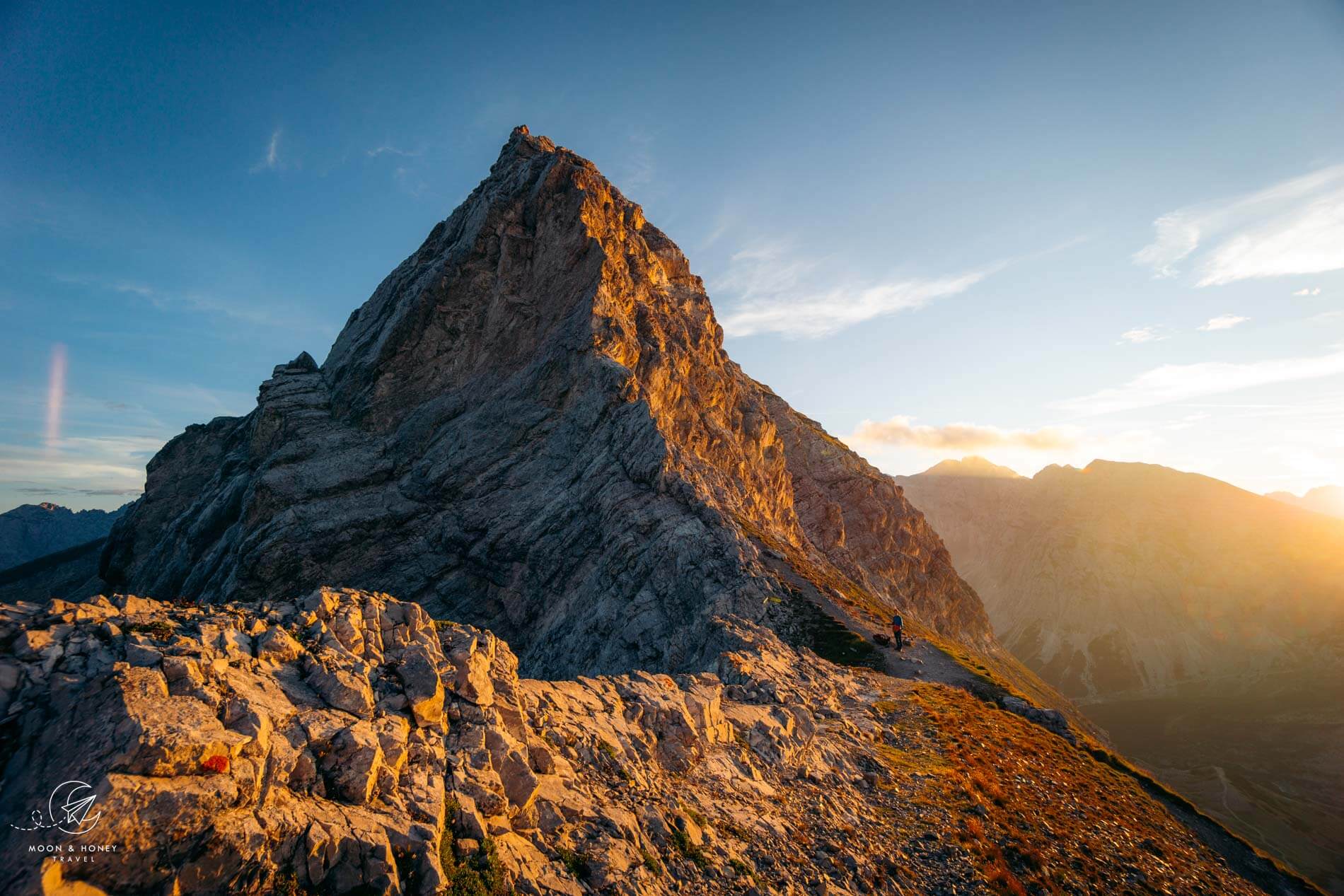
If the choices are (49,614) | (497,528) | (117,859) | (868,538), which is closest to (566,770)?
(117,859)

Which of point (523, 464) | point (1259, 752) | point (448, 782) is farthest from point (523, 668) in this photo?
point (1259, 752)

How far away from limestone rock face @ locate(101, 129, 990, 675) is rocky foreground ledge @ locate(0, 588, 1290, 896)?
700 inches

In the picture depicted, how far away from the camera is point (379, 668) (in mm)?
15844

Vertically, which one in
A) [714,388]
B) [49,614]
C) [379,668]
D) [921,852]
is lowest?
[921,852]

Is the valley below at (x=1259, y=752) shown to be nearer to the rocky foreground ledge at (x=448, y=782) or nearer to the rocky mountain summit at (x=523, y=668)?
the rocky mountain summit at (x=523, y=668)

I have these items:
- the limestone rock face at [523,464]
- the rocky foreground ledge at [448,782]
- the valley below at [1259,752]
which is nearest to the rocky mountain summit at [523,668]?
the rocky foreground ledge at [448,782]

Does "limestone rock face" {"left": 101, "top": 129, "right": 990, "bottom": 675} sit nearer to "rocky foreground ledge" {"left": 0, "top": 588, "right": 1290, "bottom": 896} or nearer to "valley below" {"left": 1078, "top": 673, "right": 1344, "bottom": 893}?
"rocky foreground ledge" {"left": 0, "top": 588, "right": 1290, "bottom": 896}

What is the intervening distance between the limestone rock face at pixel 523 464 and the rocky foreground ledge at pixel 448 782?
1777cm

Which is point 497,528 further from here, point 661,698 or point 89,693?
point 89,693

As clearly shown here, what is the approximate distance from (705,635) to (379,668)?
98.5 feet

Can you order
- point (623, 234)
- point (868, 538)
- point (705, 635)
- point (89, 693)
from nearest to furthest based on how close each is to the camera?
point (89, 693), point (705, 635), point (623, 234), point (868, 538)

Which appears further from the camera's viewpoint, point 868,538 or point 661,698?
point 868,538

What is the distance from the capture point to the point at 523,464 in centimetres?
6556

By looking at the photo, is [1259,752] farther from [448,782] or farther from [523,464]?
[448,782]
